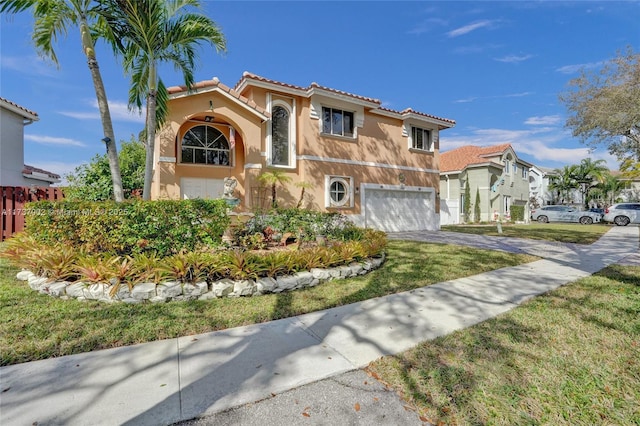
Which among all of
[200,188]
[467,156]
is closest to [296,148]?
[200,188]

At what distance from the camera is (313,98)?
Answer: 12.5 meters

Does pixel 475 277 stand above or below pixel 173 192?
below

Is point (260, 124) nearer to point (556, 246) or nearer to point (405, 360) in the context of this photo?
point (405, 360)

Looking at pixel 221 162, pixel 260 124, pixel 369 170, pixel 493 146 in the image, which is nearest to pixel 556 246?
pixel 369 170

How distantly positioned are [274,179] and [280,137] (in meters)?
2.37

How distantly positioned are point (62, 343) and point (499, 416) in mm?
4437

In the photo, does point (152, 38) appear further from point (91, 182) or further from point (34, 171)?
point (34, 171)

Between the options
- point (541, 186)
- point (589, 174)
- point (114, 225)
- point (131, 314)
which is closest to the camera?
point (131, 314)

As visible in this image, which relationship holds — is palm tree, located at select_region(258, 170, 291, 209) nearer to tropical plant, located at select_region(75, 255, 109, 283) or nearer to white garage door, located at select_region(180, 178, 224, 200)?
white garage door, located at select_region(180, 178, 224, 200)

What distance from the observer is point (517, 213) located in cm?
2781

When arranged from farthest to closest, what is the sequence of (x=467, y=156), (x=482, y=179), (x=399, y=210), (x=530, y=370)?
(x=467, y=156) < (x=482, y=179) < (x=399, y=210) < (x=530, y=370)

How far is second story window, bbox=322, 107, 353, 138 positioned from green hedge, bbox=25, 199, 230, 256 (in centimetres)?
872

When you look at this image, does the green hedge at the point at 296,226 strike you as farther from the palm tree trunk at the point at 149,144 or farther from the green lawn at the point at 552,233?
the green lawn at the point at 552,233

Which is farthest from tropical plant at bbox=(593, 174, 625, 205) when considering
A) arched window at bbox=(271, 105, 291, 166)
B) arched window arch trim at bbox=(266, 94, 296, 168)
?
arched window at bbox=(271, 105, 291, 166)
